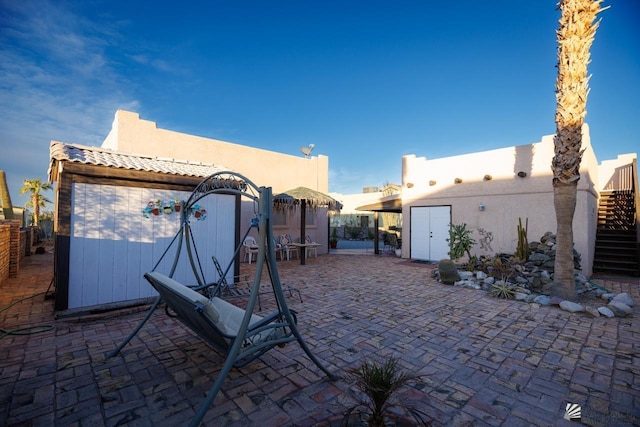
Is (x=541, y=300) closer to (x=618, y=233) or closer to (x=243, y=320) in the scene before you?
(x=243, y=320)

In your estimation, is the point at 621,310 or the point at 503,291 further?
the point at 503,291

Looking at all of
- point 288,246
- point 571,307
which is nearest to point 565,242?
point 571,307

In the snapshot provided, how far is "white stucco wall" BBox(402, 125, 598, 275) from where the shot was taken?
9023 millimetres

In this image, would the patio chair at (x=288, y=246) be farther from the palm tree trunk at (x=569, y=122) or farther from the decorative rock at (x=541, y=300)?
the palm tree trunk at (x=569, y=122)

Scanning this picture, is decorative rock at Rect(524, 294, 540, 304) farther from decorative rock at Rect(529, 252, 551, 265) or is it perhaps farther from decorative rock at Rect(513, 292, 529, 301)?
decorative rock at Rect(529, 252, 551, 265)

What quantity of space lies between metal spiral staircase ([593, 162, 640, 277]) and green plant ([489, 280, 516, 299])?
591 centimetres

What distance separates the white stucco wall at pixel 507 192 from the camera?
902 centimetres

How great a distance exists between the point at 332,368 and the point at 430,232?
10.4 metres

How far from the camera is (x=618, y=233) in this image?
10820mm

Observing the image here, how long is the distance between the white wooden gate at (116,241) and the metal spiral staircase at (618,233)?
13480mm

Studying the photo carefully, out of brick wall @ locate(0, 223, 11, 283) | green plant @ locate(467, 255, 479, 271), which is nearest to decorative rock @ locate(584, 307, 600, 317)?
green plant @ locate(467, 255, 479, 271)

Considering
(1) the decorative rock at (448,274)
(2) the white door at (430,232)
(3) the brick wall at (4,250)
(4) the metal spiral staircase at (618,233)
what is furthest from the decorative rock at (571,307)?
(3) the brick wall at (4,250)

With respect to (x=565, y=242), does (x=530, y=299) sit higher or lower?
lower

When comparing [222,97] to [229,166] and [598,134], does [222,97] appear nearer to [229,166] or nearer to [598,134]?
[229,166]
